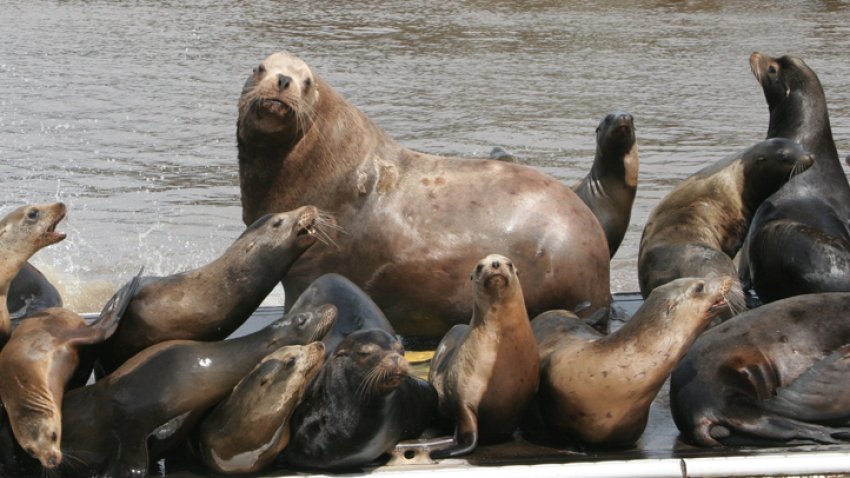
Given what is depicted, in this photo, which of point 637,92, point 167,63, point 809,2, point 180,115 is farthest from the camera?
point 809,2

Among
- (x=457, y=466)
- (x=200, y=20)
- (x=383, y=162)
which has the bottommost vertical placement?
(x=200, y=20)

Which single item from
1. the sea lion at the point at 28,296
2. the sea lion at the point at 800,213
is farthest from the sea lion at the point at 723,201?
the sea lion at the point at 28,296

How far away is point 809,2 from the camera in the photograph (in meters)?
24.3

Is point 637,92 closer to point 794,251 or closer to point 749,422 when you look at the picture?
point 794,251

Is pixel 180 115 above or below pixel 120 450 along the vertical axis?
below

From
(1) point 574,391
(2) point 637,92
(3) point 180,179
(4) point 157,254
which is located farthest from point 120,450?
(2) point 637,92

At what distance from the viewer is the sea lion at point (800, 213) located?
6215 mm

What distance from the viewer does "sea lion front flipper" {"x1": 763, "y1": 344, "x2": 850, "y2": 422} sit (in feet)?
16.6

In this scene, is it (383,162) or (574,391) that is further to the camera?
(383,162)

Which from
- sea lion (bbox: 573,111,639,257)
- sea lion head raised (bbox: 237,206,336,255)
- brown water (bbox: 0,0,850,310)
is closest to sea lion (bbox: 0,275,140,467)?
sea lion head raised (bbox: 237,206,336,255)

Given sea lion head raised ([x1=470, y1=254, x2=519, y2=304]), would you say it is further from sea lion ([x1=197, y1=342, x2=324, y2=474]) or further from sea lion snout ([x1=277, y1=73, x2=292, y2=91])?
sea lion snout ([x1=277, y1=73, x2=292, y2=91])

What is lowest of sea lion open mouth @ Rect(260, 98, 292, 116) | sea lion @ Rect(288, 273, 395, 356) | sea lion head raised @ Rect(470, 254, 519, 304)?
sea lion @ Rect(288, 273, 395, 356)

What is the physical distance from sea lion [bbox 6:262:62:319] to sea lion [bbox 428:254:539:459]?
174 centimetres

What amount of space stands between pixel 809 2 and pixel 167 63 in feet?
36.4
